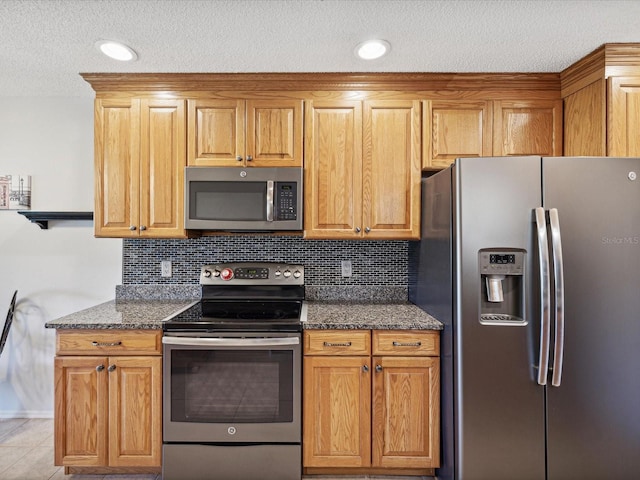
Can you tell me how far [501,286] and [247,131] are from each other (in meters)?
1.62

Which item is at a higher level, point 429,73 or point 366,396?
point 429,73

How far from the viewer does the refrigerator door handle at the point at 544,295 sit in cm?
150

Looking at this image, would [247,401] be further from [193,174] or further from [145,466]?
[193,174]

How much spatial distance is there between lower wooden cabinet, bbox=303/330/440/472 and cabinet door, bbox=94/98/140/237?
1401 mm

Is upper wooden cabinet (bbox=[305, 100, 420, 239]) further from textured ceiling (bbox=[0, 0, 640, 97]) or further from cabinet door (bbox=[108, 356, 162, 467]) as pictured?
cabinet door (bbox=[108, 356, 162, 467])

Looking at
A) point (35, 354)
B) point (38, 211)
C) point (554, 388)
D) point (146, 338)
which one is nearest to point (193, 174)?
point (146, 338)

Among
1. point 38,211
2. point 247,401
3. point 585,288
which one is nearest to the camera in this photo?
point 585,288

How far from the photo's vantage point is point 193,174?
2.07m

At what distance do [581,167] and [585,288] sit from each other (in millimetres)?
541

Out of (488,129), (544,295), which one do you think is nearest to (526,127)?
(488,129)

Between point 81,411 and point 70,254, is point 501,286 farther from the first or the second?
point 70,254

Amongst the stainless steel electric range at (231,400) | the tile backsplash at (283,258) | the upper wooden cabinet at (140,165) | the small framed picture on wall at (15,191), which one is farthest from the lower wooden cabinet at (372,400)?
the small framed picture on wall at (15,191)

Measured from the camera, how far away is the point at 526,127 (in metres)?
2.10

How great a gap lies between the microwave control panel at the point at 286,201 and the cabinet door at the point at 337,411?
32.2 inches
